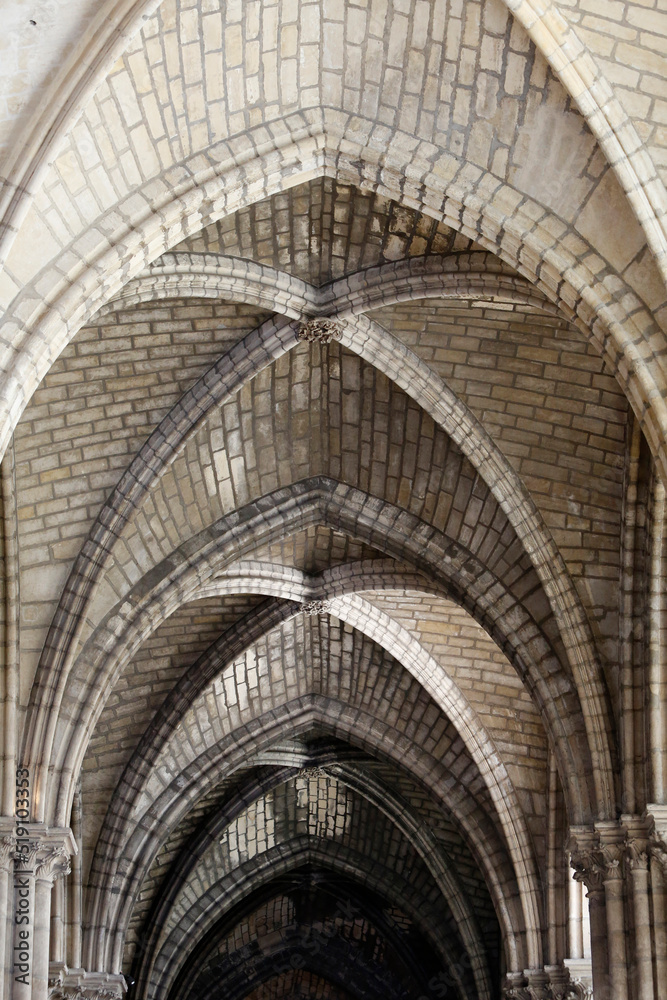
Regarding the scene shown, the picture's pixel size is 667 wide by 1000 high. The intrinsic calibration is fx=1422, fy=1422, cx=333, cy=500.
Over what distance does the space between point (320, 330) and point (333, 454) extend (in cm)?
222

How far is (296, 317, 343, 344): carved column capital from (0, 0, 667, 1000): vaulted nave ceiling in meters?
0.03

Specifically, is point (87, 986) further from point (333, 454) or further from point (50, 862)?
point (333, 454)

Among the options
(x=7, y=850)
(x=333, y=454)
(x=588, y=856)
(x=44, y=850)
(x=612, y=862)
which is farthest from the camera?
(x=333, y=454)

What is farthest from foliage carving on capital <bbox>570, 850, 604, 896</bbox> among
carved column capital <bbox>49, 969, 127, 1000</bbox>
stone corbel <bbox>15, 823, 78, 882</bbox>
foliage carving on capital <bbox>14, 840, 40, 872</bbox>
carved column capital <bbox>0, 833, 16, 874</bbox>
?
carved column capital <bbox>49, 969, 127, 1000</bbox>

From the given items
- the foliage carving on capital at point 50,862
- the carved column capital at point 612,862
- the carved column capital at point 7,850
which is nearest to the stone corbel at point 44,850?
the foliage carving on capital at point 50,862

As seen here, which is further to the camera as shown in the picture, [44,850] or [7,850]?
[44,850]

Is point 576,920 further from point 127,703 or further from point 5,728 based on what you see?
point 5,728

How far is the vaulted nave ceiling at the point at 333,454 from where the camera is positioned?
780 centimetres

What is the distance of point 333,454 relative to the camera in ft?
43.1

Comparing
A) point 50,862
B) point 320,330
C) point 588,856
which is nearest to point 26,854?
point 50,862

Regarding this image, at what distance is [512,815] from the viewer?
1555cm

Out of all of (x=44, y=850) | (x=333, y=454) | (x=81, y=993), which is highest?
(x=333, y=454)

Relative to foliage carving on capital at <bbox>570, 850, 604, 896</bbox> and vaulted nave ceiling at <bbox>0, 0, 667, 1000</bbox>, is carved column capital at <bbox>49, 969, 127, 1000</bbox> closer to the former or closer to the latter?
vaulted nave ceiling at <bbox>0, 0, 667, 1000</bbox>

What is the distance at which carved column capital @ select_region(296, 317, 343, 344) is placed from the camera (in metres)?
11.1
